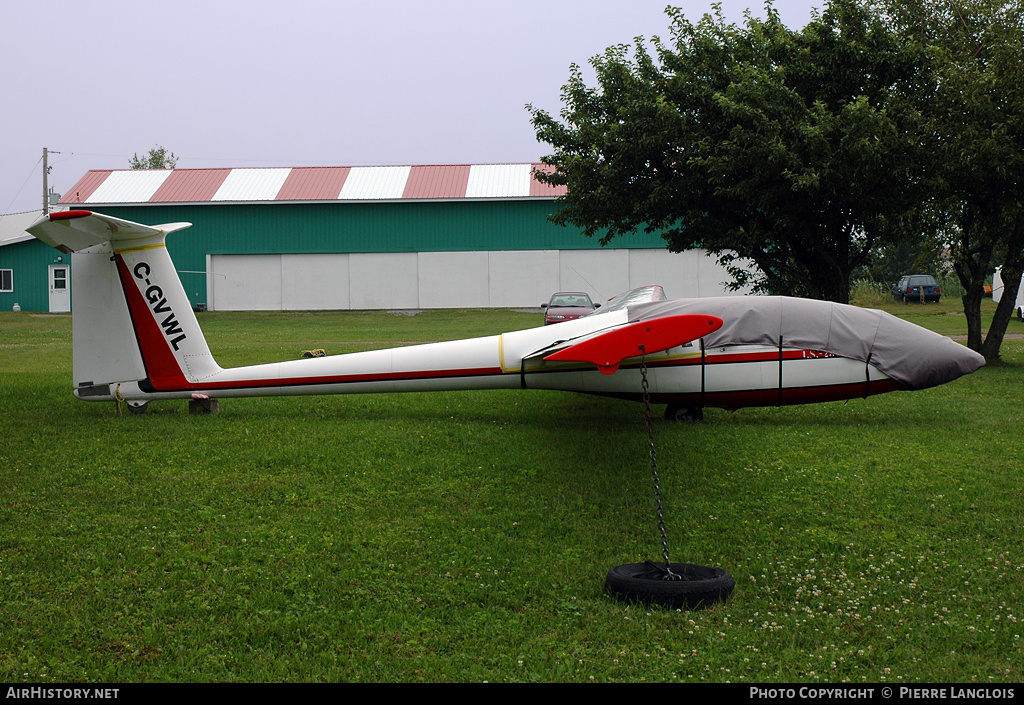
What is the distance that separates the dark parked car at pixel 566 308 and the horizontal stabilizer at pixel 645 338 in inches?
846

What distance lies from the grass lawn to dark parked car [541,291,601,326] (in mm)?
17306

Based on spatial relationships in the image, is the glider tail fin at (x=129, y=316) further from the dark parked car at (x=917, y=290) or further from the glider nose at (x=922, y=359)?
the dark parked car at (x=917, y=290)

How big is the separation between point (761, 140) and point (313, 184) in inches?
1297

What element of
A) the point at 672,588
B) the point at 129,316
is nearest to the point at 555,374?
the point at 672,588

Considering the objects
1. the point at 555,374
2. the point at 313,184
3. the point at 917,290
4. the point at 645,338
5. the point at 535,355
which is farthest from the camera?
the point at 917,290

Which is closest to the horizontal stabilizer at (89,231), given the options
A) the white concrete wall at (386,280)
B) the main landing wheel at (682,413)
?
the main landing wheel at (682,413)

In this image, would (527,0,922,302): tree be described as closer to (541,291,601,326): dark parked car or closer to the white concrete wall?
(541,291,601,326): dark parked car

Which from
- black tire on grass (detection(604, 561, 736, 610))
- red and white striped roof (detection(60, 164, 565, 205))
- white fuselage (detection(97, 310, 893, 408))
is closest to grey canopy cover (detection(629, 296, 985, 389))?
white fuselage (detection(97, 310, 893, 408))

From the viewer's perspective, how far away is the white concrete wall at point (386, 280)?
146ft

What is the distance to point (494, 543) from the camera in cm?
704

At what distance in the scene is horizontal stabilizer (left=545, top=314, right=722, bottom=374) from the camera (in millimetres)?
6051

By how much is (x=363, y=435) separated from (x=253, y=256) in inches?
1448

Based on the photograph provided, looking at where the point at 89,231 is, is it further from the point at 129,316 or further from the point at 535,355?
the point at 535,355

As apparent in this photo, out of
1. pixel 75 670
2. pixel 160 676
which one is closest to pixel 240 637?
pixel 160 676
